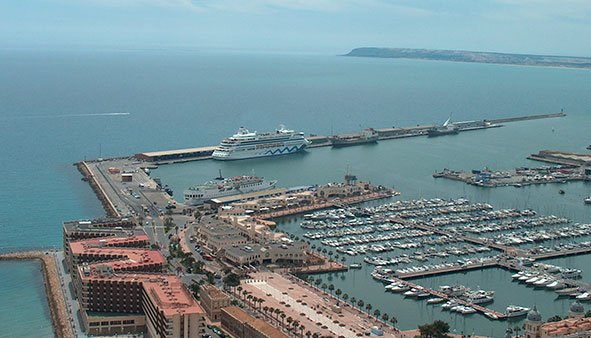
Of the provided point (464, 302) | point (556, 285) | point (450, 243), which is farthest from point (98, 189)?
point (556, 285)

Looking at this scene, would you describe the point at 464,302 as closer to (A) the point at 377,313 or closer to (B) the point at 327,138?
(A) the point at 377,313

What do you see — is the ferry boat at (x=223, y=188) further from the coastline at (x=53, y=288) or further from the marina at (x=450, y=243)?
the coastline at (x=53, y=288)

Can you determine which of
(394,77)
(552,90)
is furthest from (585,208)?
(394,77)

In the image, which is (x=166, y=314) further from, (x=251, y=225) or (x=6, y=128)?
(x=6, y=128)

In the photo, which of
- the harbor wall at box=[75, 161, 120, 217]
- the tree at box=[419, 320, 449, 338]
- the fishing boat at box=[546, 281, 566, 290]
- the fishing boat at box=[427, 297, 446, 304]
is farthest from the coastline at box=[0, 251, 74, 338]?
the fishing boat at box=[546, 281, 566, 290]

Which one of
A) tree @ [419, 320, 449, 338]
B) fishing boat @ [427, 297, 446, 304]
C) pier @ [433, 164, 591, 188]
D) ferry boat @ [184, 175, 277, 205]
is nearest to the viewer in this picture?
tree @ [419, 320, 449, 338]

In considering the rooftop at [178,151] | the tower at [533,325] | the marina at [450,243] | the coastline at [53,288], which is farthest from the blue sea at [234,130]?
the tower at [533,325]

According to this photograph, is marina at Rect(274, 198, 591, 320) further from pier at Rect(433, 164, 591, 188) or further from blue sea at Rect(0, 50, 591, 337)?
pier at Rect(433, 164, 591, 188)

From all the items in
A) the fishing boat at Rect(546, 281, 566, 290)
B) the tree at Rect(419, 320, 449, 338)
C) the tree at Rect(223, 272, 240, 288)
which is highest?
the tree at Rect(419, 320, 449, 338)
